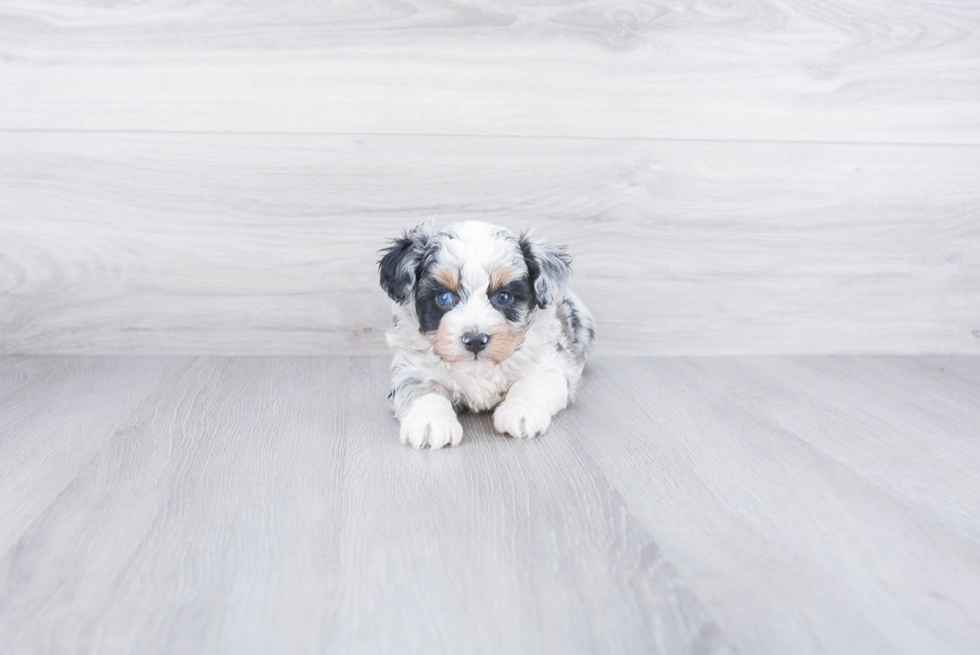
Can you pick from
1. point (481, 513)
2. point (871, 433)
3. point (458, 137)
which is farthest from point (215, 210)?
point (871, 433)

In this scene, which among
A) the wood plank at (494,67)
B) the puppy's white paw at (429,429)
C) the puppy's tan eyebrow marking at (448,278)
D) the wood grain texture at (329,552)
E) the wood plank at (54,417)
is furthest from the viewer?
the wood plank at (494,67)

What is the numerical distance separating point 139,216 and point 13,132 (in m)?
0.40

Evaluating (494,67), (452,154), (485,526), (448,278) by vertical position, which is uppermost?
(494,67)

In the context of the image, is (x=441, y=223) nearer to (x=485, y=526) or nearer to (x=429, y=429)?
(x=429, y=429)

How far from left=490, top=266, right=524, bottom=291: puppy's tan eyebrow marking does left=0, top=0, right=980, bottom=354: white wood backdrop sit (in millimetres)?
634

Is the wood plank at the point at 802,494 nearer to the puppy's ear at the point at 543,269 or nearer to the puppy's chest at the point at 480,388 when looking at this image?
the puppy's chest at the point at 480,388

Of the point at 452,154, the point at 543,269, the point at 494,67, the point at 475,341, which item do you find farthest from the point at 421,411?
the point at 494,67

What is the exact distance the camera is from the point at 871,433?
164 centimetres

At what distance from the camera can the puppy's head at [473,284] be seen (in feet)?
5.14

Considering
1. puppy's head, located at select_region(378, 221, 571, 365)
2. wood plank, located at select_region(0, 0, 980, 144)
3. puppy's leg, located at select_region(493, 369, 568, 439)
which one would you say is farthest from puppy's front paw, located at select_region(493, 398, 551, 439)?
wood plank, located at select_region(0, 0, 980, 144)

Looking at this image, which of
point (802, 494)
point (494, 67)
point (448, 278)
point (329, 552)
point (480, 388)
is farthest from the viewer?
point (494, 67)

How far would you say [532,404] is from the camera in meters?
1.60

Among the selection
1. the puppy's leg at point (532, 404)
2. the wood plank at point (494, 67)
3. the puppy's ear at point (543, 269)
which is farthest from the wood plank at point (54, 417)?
the puppy's ear at point (543, 269)

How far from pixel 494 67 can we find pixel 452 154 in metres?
0.27
